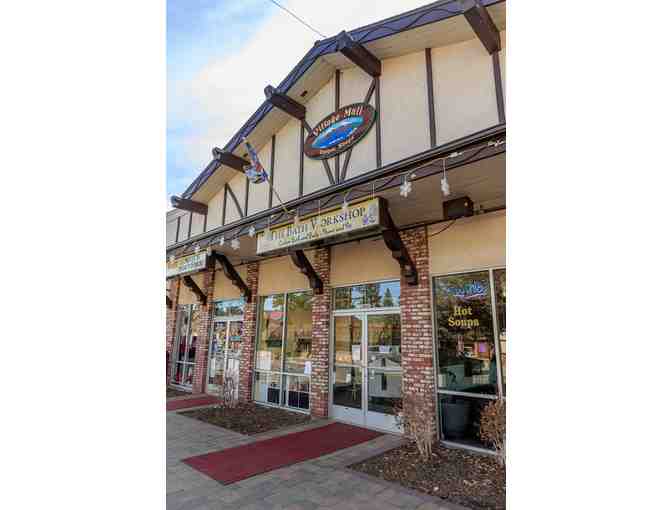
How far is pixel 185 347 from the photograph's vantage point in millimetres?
13031

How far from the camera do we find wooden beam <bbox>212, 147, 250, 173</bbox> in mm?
10352

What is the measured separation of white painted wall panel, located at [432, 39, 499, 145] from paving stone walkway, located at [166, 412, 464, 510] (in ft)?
16.1

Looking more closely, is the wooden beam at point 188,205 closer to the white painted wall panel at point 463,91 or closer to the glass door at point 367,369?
the glass door at point 367,369

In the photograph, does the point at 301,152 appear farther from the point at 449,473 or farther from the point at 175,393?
the point at 175,393

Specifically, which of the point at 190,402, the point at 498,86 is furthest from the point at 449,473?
the point at 190,402

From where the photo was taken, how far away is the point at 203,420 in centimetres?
781

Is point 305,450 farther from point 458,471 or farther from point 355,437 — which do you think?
point 458,471

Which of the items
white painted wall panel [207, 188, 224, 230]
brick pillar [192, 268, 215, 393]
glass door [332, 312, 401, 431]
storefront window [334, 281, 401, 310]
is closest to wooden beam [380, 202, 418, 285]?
storefront window [334, 281, 401, 310]

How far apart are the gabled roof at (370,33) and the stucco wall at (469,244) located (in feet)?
10.3

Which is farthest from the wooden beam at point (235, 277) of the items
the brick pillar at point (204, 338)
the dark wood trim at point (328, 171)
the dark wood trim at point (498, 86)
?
the dark wood trim at point (498, 86)

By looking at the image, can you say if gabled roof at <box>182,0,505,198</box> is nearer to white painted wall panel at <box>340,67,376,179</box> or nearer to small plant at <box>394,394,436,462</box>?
white painted wall panel at <box>340,67,376,179</box>

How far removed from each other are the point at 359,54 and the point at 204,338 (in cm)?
930
